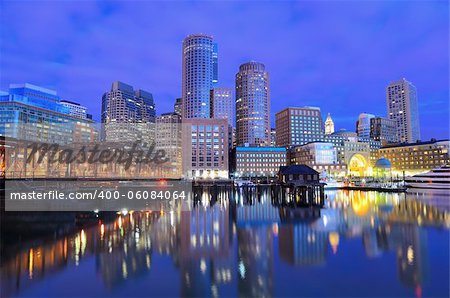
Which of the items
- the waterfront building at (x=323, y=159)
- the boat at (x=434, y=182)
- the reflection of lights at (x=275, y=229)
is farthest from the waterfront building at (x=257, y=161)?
the reflection of lights at (x=275, y=229)

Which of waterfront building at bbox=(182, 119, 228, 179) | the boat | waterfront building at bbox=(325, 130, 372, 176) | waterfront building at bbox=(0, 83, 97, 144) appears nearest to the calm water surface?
the boat

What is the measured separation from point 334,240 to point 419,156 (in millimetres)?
172457

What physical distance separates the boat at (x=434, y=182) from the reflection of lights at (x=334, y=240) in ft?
220

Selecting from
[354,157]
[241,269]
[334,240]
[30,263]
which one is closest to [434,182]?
[334,240]

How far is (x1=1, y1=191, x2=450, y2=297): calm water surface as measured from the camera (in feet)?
56.8

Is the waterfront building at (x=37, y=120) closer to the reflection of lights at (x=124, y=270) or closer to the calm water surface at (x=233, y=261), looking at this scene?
the calm water surface at (x=233, y=261)

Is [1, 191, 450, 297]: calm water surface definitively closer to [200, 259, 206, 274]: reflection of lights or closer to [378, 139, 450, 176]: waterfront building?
[200, 259, 206, 274]: reflection of lights

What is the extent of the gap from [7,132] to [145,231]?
14486 cm

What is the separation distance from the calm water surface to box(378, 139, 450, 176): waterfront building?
142636mm

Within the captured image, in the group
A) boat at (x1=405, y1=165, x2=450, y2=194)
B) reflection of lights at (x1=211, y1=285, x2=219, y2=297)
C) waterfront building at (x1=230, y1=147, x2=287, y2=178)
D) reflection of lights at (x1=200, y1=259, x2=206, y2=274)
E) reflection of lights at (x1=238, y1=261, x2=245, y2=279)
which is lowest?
reflection of lights at (x1=211, y1=285, x2=219, y2=297)

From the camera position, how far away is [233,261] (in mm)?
22016

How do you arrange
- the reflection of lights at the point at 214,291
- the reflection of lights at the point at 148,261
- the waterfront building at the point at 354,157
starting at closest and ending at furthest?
1. the reflection of lights at the point at 214,291
2. the reflection of lights at the point at 148,261
3. the waterfront building at the point at 354,157

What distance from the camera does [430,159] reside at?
166250 millimetres

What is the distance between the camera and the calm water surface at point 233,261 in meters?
17.3
